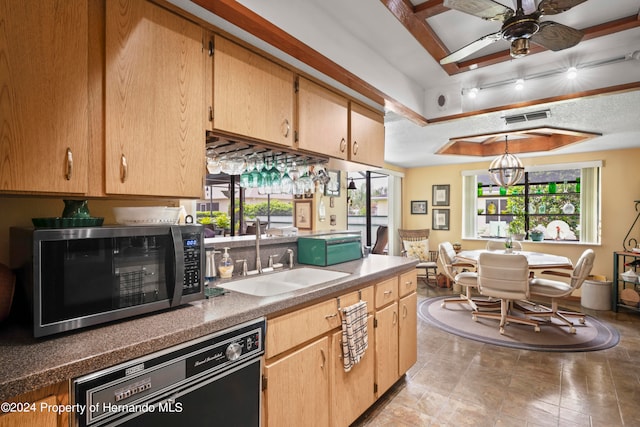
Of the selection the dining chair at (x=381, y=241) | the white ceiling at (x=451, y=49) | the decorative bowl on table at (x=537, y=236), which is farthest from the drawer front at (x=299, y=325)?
the decorative bowl on table at (x=537, y=236)

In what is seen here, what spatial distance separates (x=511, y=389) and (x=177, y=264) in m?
2.64

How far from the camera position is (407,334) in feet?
8.34

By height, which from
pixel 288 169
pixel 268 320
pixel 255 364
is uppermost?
pixel 288 169

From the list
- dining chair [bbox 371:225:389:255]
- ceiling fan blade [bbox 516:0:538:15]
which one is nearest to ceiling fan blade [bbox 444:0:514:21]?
ceiling fan blade [bbox 516:0:538:15]

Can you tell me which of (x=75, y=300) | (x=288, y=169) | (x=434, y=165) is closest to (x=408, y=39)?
(x=288, y=169)

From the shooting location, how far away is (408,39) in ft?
6.96

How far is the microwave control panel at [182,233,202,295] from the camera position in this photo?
1.33 metres

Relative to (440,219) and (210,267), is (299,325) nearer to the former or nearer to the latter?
(210,267)

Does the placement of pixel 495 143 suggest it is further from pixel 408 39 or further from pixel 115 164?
pixel 115 164

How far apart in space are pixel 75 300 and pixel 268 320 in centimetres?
70

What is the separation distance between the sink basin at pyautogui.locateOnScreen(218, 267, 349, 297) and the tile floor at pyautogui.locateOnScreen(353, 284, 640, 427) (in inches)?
37.5

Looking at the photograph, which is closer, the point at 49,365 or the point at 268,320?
the point at 49,365

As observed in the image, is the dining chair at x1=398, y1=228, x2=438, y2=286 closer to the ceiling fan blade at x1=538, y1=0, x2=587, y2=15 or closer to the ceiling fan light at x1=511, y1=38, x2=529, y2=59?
the ceiling fan light at x1=511, y1=38, x2=529, y2=59

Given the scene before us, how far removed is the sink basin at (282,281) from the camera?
199cm
